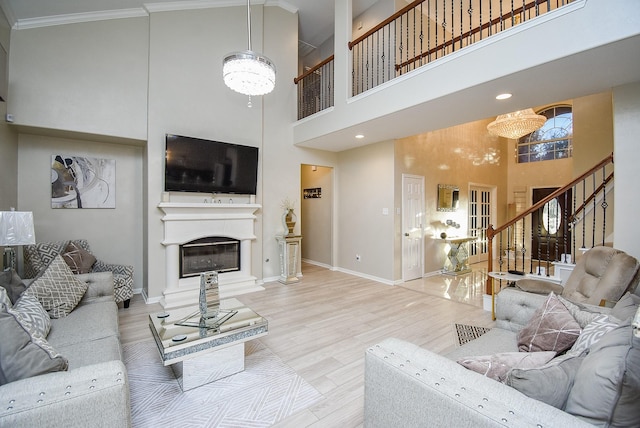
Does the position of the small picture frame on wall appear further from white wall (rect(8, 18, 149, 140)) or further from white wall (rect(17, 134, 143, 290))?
white wall (rect(8, 18, 149, 140))

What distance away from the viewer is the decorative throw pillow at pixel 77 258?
3531 millimetres

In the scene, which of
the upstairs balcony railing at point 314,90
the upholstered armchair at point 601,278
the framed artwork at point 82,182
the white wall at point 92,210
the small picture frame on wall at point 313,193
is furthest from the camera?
the small picture frame on wall at point 313,193

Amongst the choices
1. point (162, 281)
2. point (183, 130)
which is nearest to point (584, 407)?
point (162, 281)

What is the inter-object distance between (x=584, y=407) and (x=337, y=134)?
4383 millimetres

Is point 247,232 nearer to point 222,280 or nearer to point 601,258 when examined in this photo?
point 222,280

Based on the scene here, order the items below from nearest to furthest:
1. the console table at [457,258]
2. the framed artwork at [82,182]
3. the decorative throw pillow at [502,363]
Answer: the decorative throw pillow at [502,363] → the framed artwork at [82,182] → the console table at [457,258]

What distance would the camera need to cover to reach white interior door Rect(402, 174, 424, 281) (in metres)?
5.39

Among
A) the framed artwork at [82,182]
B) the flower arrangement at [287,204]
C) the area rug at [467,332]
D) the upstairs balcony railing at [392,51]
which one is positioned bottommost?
the area rug at [467,332]

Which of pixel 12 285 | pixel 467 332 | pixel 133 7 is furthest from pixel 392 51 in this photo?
pixel 12 285

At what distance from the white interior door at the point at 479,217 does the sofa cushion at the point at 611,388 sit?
6.61m

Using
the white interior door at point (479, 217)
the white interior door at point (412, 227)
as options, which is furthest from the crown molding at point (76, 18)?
the white interior door at point (479, 217)

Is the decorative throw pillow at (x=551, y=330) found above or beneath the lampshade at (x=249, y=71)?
beneath

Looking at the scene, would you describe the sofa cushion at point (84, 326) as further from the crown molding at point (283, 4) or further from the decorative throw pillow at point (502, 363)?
the crown molding at point (283, 4)

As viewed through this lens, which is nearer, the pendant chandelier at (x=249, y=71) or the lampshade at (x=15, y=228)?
the lampshade at (x=15, y=228)
